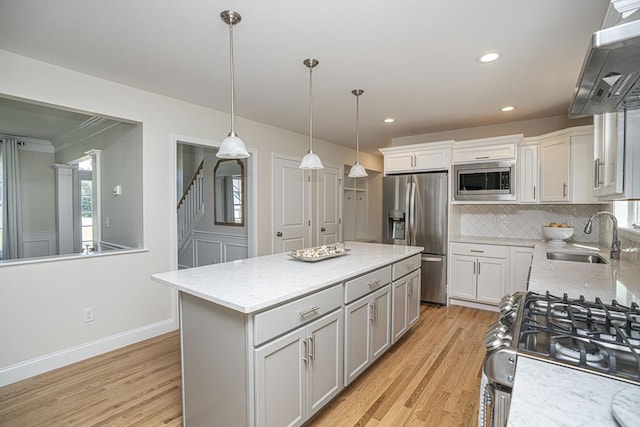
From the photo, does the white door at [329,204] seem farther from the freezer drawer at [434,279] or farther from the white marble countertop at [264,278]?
the white marble countertop at [264,278]

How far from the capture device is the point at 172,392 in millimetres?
2164

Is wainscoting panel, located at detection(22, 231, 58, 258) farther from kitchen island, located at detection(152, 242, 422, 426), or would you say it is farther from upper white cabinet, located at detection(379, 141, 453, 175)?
upper white cabinet, located at detection(379, 141, 453, 175)

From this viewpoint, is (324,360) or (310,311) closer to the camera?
(310,311)

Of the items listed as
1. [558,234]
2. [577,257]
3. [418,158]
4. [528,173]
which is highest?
[418,158]

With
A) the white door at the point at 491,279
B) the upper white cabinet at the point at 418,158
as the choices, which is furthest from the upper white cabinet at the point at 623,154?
the upper white cabinet at the point at 418,158

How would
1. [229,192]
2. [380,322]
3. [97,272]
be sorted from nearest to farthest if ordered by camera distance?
[380,322], [97,272], [229,192]

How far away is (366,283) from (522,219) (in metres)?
3.02

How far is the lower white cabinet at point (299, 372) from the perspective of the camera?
145cm

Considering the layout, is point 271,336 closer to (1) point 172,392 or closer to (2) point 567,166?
(1) point 172,392

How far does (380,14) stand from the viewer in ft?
5.80

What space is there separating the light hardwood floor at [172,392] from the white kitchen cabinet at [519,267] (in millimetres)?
1143

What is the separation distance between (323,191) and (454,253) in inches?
89.8

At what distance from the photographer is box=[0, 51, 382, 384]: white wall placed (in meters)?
2.30

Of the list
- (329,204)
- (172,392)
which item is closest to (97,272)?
(172,392)
